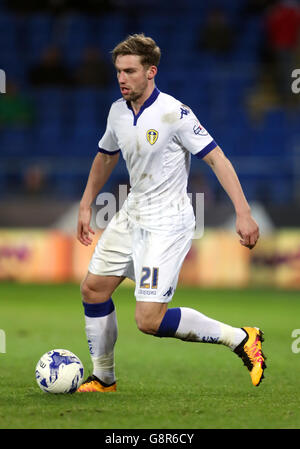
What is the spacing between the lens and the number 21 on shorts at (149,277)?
5.48 meters

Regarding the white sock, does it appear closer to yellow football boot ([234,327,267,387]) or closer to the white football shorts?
yellow football boot ([234,327,267,387])

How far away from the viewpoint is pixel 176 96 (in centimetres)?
1716

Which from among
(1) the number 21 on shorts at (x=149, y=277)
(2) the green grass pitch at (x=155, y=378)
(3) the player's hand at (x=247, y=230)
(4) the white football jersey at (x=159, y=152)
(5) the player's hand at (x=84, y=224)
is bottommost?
(2) the green grass pitch at (x=155, y=378)

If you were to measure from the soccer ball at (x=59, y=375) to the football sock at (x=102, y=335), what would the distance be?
180mm

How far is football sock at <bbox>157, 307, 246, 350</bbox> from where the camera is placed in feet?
18.3

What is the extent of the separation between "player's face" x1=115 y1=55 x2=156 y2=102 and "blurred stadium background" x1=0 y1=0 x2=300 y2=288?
30.0 feet

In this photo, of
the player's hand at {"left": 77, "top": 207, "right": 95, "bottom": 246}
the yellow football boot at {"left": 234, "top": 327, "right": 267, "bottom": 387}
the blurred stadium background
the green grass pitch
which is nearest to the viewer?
the green grass pitch

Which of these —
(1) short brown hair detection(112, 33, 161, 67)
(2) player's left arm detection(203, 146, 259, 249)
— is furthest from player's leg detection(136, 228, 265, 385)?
(1) short brown hair detection(112, 33, 161, 67)

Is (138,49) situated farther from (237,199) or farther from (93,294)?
(93,294)

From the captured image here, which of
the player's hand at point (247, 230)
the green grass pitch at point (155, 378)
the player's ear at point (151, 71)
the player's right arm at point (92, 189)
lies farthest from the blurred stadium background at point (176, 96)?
the player's hand at point (247, 230)

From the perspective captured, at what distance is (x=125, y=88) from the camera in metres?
5.51

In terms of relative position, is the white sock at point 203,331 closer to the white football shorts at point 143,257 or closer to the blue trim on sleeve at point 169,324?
the blue trim on sleeve at point 169,324

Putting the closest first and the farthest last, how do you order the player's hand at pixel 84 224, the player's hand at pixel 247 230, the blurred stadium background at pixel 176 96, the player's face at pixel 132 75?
the player's hand at pixel 247 230 → the player's face at pixel 132 75 → the player's hand at pixel 84 224 → the blurred stadium background at pixel 176 96
